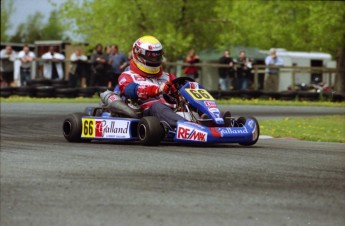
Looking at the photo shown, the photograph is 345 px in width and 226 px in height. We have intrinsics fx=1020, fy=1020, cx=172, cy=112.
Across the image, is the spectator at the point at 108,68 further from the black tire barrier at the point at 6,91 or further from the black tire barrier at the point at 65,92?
the black tire barrier at the point at 6,91

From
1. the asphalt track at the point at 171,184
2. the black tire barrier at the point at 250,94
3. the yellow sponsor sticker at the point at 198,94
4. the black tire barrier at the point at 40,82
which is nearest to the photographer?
the asphalt track at the point at 171,184

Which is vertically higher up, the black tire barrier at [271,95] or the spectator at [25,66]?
the spectator at [25,66]

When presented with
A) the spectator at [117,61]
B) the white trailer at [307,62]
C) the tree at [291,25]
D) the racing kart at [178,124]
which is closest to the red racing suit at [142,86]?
the racing kart at [178,124]

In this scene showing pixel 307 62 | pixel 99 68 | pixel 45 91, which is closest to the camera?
pixel 45 91

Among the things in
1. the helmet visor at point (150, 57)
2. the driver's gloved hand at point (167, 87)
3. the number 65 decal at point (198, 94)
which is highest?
the helmet visor at point (150, 57)

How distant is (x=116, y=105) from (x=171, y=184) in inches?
168

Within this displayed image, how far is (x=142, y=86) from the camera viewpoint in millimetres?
12250

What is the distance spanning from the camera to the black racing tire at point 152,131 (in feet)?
37.5

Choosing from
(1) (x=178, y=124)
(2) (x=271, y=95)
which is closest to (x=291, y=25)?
(2) (x=271, y=95)

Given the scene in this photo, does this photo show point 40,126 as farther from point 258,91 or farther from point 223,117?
point 258,91

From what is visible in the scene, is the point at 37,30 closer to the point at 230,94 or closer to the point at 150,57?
the point at 230,94

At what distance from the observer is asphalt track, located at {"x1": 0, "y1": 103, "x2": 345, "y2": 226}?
23.1ft

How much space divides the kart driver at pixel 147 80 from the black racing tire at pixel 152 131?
0.34 metres

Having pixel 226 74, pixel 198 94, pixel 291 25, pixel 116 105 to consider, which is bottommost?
pixel 226 74
